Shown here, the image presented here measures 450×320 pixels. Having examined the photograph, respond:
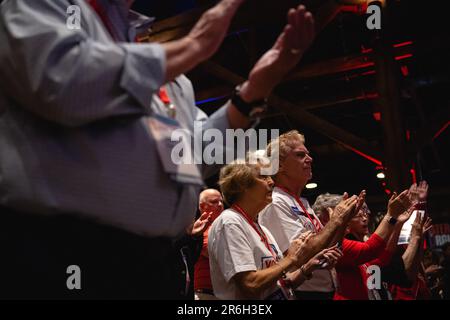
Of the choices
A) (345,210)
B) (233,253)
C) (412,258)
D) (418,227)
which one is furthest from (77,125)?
(418,227)

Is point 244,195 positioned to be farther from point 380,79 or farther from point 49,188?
point 380,79

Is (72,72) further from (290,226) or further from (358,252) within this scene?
(358,252)

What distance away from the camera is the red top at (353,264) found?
278 cm

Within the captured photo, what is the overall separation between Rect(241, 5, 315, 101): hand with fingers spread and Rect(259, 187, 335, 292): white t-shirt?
5.38 feet

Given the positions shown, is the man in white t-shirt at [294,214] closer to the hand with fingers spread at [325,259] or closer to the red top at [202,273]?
the hand with fingers spread at [325,259]

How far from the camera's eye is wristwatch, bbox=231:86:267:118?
1.08 metres

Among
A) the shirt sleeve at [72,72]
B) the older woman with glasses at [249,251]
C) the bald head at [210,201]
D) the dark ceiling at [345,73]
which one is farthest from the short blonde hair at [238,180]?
the dark ceiling at [345,73]

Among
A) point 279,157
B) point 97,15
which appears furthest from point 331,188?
point 97,15

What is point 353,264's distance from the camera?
9.27ft

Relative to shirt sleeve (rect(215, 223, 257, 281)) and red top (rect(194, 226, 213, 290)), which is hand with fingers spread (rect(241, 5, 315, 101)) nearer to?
shirt sleeve (rect(215, 223, 257, 281))

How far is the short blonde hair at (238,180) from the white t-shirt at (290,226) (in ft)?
1.00

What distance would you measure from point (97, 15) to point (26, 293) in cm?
65

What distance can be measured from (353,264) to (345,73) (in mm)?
4399

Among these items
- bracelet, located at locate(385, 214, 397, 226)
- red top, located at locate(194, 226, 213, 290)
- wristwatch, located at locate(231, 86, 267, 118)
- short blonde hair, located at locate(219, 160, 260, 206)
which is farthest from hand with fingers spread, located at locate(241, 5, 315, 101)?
bracelet, located at locate(385, 214, 397, 226)
